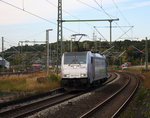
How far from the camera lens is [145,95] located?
68.5ft

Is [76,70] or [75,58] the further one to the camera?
[75,58]

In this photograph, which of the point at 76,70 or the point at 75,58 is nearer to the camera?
the point at 76,70

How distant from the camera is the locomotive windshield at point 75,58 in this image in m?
26.1

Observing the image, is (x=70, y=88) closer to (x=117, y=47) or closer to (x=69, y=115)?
(x=69, y=115)

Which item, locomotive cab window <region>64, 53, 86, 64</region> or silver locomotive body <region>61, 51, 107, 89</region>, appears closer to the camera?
silver locomotive body <region>61, 51, 107, 89</region>

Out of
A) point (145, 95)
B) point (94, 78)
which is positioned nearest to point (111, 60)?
point (94, 78)

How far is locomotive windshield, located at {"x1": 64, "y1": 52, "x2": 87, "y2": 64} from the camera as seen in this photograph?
85.7 feet

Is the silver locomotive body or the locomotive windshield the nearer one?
the silver locomotive body

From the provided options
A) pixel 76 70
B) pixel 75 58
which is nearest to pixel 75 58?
pixel 75 58

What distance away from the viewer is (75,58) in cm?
2636

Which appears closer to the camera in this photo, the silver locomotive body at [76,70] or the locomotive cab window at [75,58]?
the silver locomotive body at [76,70]

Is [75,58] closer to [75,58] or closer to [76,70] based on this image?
[75,58]

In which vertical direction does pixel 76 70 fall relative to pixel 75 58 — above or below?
below

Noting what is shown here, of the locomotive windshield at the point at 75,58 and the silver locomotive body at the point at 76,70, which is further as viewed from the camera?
the locomotive windshield at the point at 75,58
